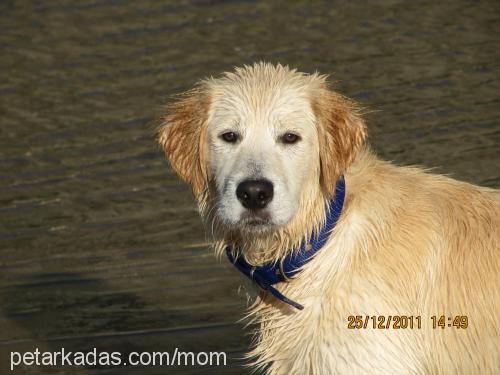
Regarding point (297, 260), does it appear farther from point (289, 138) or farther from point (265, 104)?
point (265, 104)

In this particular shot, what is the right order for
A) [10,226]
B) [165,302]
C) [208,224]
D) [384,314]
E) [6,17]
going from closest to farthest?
[384,314]
[208,224]
[165,302]
[10,226]
[6,17]

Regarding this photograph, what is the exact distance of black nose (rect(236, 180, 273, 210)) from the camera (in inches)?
219

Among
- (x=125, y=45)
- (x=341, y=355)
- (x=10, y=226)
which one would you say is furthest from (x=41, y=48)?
(x=341, y=355)

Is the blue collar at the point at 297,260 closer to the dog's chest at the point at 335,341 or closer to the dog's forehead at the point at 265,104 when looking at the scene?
the dog's chest at the point at 335,341

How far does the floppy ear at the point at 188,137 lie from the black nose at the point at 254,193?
0.51m

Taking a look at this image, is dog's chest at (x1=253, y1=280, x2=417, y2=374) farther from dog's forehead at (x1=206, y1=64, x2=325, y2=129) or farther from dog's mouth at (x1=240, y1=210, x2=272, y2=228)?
dog's forehead at (x1=206, y1=64, x2=325, y2=129)

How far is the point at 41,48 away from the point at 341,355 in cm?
834

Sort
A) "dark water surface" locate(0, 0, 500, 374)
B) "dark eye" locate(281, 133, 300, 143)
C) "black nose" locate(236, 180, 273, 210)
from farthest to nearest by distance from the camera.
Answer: "dark water surface" locate(0, 0, 500, 374) → "dark eye" locate(281, 133, 300, 143) → "black nose" locate(236, 180, 273, 210)

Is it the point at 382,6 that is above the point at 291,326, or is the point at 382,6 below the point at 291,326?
above

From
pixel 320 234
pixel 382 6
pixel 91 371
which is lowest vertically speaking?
pixel 91 371

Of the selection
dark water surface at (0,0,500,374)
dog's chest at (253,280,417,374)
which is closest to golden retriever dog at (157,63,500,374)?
dog's chest at (253,280,417,374)

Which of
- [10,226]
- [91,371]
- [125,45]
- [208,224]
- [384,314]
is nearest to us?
[384,314]

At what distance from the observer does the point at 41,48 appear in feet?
42.5

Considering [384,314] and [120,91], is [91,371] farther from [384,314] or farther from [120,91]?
[120,91]
